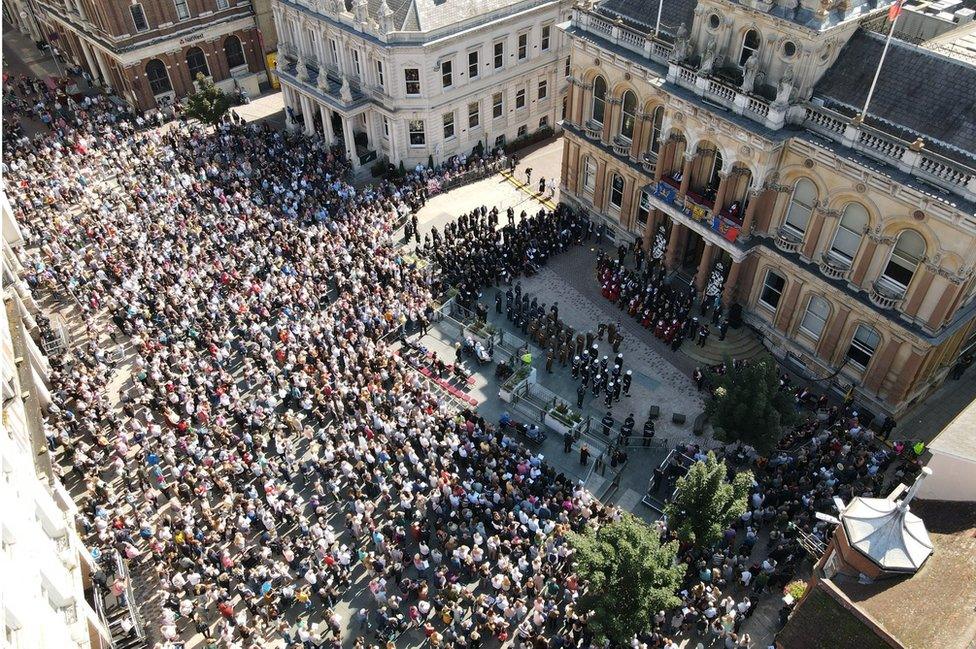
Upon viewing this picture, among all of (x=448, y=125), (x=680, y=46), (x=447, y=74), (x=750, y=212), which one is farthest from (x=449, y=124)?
(x=750, y=212)

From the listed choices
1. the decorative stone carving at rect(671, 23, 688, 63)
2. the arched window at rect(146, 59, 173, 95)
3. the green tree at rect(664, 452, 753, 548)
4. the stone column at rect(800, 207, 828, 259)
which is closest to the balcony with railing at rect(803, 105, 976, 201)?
the stone column at rect(800, 207, 828, 259)

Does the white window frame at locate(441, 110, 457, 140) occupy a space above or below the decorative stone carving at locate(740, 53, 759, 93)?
below

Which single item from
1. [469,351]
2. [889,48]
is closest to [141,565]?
[469,351]

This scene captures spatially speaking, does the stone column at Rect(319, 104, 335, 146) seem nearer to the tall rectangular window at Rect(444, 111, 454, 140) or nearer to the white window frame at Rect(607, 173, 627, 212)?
the tall rectangular window at Rect(444, 111, 454, 140)

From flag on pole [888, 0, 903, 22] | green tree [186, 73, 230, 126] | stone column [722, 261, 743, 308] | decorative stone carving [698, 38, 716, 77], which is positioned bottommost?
stone column [722, 261, 743, 308]

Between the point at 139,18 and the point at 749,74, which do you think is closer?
the point at 749,74

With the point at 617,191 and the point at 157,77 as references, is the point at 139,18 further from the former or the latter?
the point at 617,191
